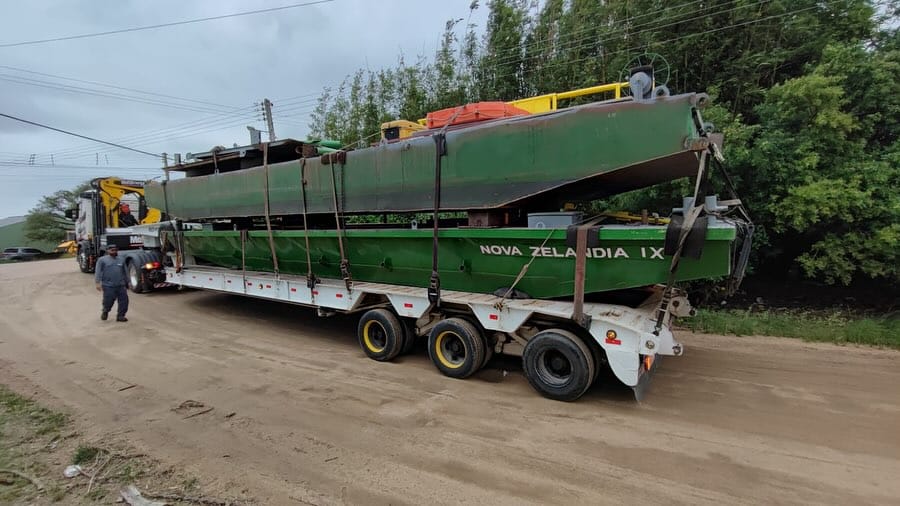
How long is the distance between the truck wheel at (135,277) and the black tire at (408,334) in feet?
28.4

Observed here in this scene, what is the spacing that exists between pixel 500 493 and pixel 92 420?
3.82m

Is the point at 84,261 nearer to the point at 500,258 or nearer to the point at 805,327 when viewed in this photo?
the point at 500,258

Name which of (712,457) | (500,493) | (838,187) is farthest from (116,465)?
(838,187)

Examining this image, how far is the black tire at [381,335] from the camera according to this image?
17.9ft

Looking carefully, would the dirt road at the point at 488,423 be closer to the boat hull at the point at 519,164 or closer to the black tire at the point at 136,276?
the boat hull at the point at 519,164

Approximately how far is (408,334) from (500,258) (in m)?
1.61

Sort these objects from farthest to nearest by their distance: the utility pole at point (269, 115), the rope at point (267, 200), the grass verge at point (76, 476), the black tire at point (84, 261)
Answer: the utility pole at point (269, 115), the black tire at point (84, 261), the rope at point (267, 200), the grass verge at point (76, 476)

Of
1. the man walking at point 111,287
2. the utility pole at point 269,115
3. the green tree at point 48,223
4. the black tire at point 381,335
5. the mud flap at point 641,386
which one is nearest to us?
the mud flap at point 641,386

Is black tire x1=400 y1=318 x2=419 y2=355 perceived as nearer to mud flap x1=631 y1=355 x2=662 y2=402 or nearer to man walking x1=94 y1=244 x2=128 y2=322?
mud flap x1=631 y1=355 x2=662 y2=402

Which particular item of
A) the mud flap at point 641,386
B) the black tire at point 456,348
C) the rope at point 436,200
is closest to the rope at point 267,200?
the rope at point 436,200

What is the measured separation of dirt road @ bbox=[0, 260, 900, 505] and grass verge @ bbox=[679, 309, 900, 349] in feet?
1.37

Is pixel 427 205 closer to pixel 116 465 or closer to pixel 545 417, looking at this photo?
pixel 545 417

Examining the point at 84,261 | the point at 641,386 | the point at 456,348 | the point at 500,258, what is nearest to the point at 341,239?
the point at 456,348

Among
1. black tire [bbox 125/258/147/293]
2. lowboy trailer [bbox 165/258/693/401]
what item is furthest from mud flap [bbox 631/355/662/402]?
black tire [bbox 125/258/147/293]
